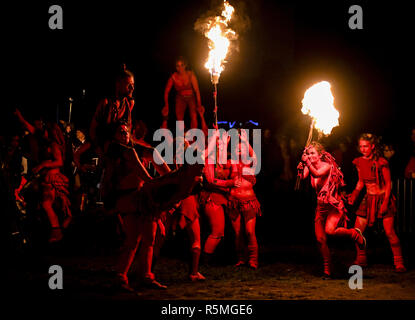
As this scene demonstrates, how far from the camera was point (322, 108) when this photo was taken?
7.66m

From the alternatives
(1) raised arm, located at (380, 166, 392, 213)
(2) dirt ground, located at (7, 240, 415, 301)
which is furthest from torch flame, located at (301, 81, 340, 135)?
(2) dirt ground, located at (7, 240, 415, 301)

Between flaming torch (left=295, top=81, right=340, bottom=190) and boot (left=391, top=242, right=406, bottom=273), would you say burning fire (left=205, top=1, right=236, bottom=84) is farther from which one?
boot (left=391, top=242, right=406, bottom=273)

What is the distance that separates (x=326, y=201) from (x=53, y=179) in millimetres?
5394

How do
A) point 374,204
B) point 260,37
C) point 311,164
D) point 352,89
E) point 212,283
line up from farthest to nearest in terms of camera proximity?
1. point 260,37
2. point 352,89
3. point 374,204
4. point 311,164
5. point 212,283

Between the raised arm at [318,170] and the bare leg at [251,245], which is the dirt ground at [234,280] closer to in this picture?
the bare leg at [251,245]

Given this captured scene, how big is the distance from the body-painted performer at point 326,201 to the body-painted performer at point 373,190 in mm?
825

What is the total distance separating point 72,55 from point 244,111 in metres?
6.30

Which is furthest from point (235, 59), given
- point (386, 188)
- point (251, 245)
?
point (251, 245)

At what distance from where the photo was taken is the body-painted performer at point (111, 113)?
6020mm

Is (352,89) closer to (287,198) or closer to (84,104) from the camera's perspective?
(287,198)

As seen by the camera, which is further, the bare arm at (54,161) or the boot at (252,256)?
the bare arm at (54,161)

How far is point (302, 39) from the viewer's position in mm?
16828

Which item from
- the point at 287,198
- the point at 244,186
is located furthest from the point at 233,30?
the point at 287,198

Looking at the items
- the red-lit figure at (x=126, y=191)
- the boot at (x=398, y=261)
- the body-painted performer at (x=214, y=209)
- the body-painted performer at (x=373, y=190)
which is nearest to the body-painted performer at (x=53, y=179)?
the body-painted performer at (x=214, y=209)
